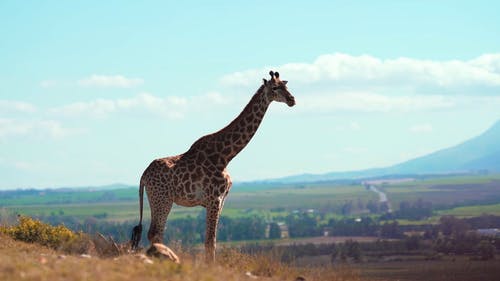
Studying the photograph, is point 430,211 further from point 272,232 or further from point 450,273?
point 450,273

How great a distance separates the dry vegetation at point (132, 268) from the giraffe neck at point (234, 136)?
7.83 feet

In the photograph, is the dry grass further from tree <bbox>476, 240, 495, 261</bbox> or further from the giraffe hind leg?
tree <bbox>476, 240, 495, 261</bbox>

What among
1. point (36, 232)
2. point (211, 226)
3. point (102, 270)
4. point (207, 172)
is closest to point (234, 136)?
point (207, 172)

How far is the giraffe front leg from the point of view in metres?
17.7

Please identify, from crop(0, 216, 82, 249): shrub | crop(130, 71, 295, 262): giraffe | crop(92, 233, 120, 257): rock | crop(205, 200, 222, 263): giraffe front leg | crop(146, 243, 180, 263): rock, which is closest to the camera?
crop(146, 243, 180, 263): rock

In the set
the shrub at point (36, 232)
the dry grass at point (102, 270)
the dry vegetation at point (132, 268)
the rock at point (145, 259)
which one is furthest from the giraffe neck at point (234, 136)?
the shrub at point (36, 232)

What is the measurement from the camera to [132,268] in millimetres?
12859

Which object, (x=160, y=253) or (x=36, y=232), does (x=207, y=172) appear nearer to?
(x=160, y=253)

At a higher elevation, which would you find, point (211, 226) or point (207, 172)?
point (207, 172)

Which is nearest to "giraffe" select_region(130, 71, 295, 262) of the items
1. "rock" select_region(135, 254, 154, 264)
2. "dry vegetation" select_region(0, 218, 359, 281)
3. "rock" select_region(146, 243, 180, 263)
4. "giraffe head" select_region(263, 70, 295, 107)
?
"giraffe head" select_region(263, 70, 295, 107)

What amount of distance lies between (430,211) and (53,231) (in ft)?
521

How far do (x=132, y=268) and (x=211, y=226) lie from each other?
5111mm

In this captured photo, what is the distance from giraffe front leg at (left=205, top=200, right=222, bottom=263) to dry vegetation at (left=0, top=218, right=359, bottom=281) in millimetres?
246

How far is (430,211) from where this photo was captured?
174 metres
